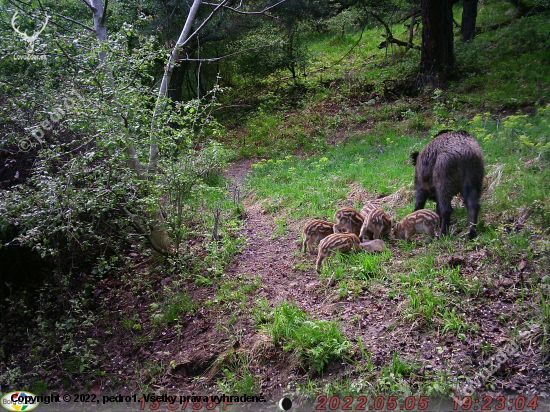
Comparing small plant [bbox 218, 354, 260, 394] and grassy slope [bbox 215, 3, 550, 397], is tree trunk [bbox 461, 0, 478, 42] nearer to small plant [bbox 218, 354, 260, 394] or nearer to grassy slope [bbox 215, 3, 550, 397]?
grassy slope [bbox 215, 3, 550, 397]

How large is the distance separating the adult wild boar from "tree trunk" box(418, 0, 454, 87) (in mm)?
7402

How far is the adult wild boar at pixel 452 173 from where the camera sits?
17.0ft

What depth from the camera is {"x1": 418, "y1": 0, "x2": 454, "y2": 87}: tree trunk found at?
11.8 metres

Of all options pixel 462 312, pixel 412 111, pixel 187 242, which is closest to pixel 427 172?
pixel 462 312

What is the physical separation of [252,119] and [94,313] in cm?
1027

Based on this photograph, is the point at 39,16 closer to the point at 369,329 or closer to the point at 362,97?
the point at 369,329

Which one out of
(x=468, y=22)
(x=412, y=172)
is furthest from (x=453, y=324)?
(x=468, y=22)

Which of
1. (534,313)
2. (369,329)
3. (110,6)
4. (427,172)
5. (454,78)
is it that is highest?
(110,6)

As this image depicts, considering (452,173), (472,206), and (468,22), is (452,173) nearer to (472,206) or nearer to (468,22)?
(472,206)

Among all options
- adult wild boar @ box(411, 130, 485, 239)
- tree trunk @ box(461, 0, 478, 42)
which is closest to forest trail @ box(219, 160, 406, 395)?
adult wild boar @ box(411, 130, 485, 239)

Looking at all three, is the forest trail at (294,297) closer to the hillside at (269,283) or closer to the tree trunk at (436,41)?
the hillside at (269,283)

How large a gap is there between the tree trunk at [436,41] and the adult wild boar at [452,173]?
7.40m

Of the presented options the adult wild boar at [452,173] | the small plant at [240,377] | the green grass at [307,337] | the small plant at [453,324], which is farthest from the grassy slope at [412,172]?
the small plant at [240,377]

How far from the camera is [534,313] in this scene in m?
3.76
